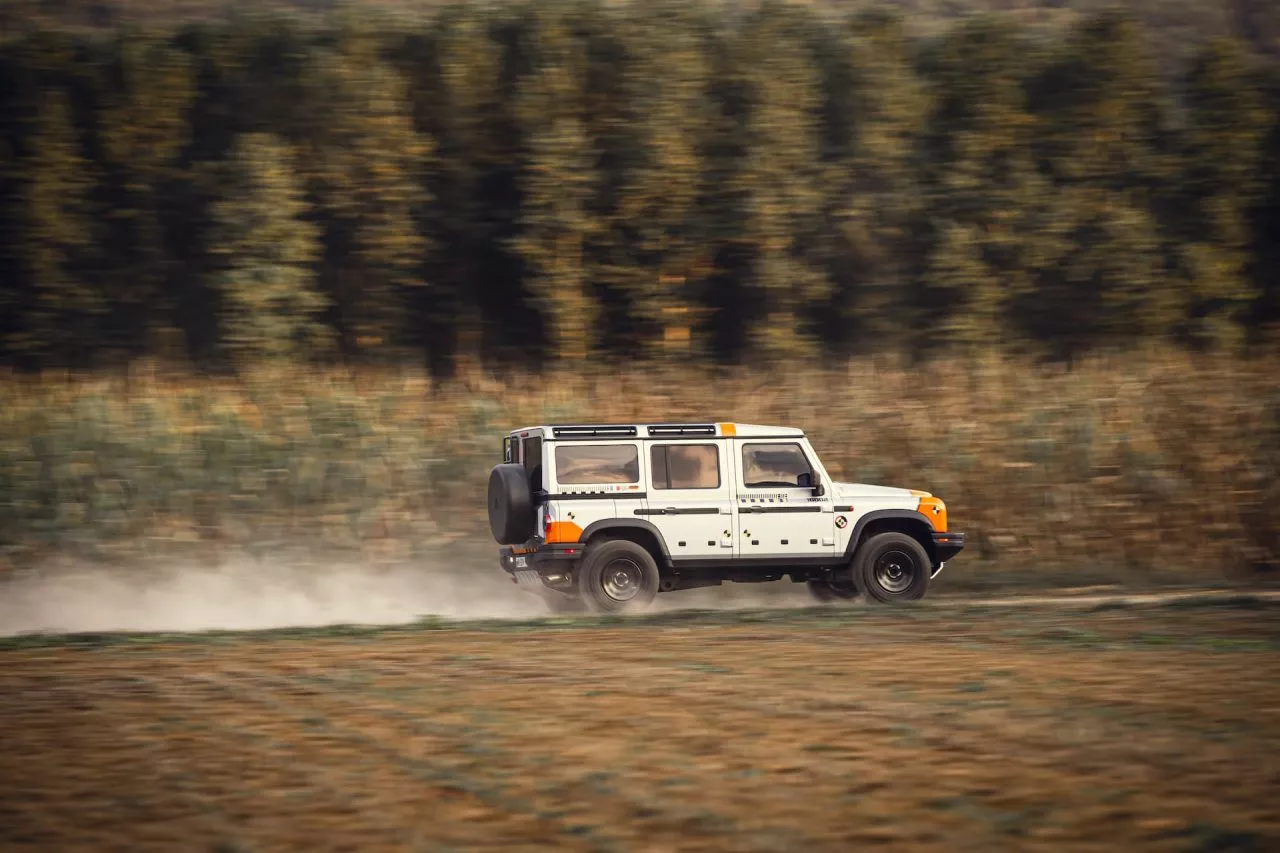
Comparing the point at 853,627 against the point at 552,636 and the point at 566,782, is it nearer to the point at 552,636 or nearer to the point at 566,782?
the point at 552,636

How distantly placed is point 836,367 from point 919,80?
8.06 meters

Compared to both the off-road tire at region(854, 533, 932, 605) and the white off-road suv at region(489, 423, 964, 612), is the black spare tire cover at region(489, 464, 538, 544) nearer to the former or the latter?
the white off-road suv at region(489, 423, 964, 612)

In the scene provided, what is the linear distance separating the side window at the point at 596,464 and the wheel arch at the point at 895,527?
A: 240cm

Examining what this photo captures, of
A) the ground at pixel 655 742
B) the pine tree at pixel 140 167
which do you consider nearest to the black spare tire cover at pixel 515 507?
the ground at pixel 655 742

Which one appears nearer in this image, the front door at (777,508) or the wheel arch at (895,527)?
A: the front door at (777,508)

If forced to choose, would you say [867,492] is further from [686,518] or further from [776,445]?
[686,518]

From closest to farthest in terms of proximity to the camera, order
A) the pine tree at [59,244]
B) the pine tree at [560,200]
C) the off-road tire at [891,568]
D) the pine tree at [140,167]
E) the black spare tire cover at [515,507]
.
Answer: the black spare tire cover at [515,507] → the off-road tire at [891,568] → the pine tree at [560,200] → the pine tree at [59,244] → the pine tree at [140,167]

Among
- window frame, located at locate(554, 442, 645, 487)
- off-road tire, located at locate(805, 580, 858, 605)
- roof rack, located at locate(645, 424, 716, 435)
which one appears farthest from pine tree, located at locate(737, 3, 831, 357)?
window frame, located at locate(554, 442, 645, 487)

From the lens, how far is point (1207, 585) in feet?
67.9

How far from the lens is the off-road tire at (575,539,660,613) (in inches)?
631

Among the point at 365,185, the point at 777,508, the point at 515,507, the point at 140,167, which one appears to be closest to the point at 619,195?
the point at 365,185

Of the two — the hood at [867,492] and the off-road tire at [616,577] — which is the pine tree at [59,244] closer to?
the off-road tire at [616,577]

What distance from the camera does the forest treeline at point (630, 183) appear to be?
32.3 metres

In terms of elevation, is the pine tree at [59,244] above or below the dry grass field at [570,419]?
above
